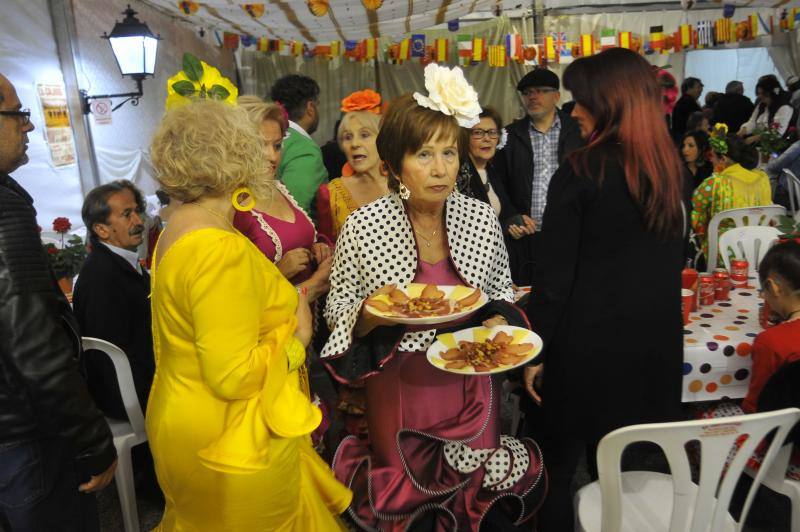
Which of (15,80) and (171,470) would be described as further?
(15,80)

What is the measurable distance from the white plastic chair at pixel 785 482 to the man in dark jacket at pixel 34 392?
2.10m

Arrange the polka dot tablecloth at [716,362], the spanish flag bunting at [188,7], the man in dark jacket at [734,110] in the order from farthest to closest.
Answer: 1. the man in dark jacket at [734,110]
2. the spanish flag bunting at [188,7]
3. the polka dot tablecloth at [716,362]

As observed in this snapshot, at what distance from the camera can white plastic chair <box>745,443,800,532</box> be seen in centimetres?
195

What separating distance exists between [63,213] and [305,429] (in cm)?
419

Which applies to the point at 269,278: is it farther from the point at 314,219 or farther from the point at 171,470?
the point at 314,219

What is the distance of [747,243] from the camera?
3469 mm

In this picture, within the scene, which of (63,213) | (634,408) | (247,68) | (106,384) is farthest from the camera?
(247,68)

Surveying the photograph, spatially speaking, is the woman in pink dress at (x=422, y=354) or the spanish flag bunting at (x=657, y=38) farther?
the spanish flag bunting at (x=657, y=38)

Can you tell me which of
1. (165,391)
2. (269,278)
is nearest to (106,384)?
(165,391)

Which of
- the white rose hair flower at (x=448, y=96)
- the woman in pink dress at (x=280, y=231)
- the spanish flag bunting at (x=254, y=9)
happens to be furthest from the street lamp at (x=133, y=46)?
the white rose hair flower at (x=448, y=96)

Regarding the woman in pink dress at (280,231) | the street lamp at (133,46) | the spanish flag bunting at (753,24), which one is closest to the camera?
the woman in pink dress at (280,231)

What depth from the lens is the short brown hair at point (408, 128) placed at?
1.85 m

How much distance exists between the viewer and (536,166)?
4.19 m

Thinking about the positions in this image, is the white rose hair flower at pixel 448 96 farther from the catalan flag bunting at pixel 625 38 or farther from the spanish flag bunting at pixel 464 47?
the catalan flag bunting at pixel 625 38
